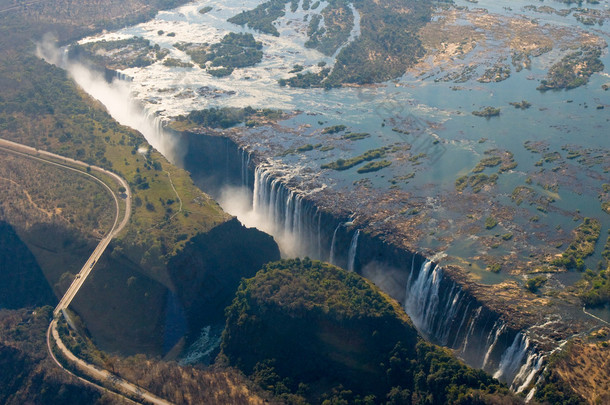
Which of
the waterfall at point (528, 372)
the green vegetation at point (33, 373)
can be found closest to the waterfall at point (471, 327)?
the waterfall at point (528, 372)

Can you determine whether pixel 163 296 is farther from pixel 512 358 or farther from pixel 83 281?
pixel 512 358

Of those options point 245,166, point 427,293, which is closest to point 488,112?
point 245,166

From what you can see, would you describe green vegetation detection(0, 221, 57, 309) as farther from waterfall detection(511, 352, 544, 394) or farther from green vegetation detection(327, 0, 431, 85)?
green vegetation detection(327, 0, 431, 85)

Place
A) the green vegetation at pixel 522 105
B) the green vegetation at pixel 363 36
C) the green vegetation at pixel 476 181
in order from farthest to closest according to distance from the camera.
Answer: the green vegetation at pixel 363 36 < the green vegetation at pixel 522 105 < the green vegetation at pixel 476 181

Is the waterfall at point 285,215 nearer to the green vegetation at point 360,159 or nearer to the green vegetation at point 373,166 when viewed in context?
the green vegetation at point 360,159

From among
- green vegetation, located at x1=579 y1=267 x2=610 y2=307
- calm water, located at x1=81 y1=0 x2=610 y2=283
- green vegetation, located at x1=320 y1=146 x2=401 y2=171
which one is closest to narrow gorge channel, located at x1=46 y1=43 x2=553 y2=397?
calm water, located at x1=81 y1=0 x2=610 y2=283

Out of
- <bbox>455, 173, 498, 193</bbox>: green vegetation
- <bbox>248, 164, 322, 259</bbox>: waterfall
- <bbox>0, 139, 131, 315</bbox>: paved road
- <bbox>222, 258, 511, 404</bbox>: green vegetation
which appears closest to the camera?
<bbox>222, 258, 511, 404</bbox>: green vegetation
